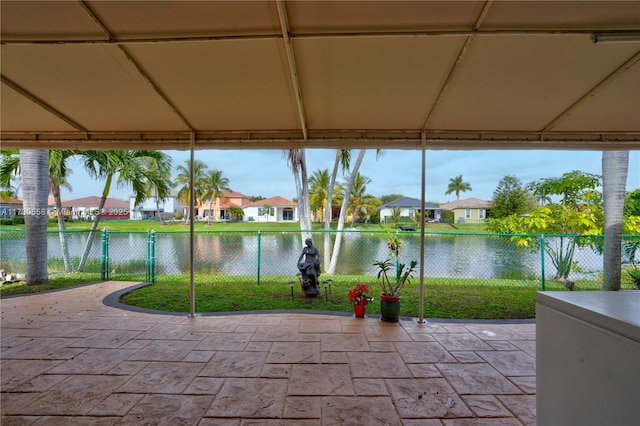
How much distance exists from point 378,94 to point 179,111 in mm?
2154

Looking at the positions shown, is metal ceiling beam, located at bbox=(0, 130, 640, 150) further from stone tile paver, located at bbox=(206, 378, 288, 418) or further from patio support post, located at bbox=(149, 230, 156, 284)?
stone tile paver, located at bbox=(206, 378, 288, 418)

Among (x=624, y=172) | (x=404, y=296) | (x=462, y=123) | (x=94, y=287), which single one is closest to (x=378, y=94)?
(x=462, y=123)

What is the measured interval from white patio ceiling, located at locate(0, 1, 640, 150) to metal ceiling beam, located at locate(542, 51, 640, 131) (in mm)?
12

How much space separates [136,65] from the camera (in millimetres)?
2520

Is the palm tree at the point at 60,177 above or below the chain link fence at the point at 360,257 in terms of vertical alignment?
above

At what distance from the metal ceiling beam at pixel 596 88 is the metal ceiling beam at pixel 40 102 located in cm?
524

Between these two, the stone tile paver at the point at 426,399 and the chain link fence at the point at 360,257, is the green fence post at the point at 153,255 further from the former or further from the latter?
the stone tile paver at the point at 426,399

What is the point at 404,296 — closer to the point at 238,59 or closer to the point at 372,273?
the point at 372,273

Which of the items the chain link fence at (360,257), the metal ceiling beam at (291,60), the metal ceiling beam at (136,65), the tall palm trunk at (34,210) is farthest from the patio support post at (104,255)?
the metal ceiling beam at (291,60)

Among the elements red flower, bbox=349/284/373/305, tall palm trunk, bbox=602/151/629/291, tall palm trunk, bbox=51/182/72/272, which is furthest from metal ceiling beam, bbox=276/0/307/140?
tall palm trunk, bbox=51/182/72/272

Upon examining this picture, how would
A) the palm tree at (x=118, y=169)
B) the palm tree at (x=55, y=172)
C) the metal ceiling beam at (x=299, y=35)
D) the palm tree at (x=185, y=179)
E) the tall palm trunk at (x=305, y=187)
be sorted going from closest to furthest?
the metal ceiling beam at (x=299, y=35)
the palm tree at (x=55, y=172)
the palm tree at (x=118, y=169)
the tall palm trunk at (x=305, y=187)
the palm tree at (x=185, y=179)

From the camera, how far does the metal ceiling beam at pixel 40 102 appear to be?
2753mm

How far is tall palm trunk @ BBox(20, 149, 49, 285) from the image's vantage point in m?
5.80

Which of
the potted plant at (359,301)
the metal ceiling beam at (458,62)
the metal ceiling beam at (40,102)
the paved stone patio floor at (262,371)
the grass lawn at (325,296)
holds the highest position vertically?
the metal ceiling beam at (458,62)
